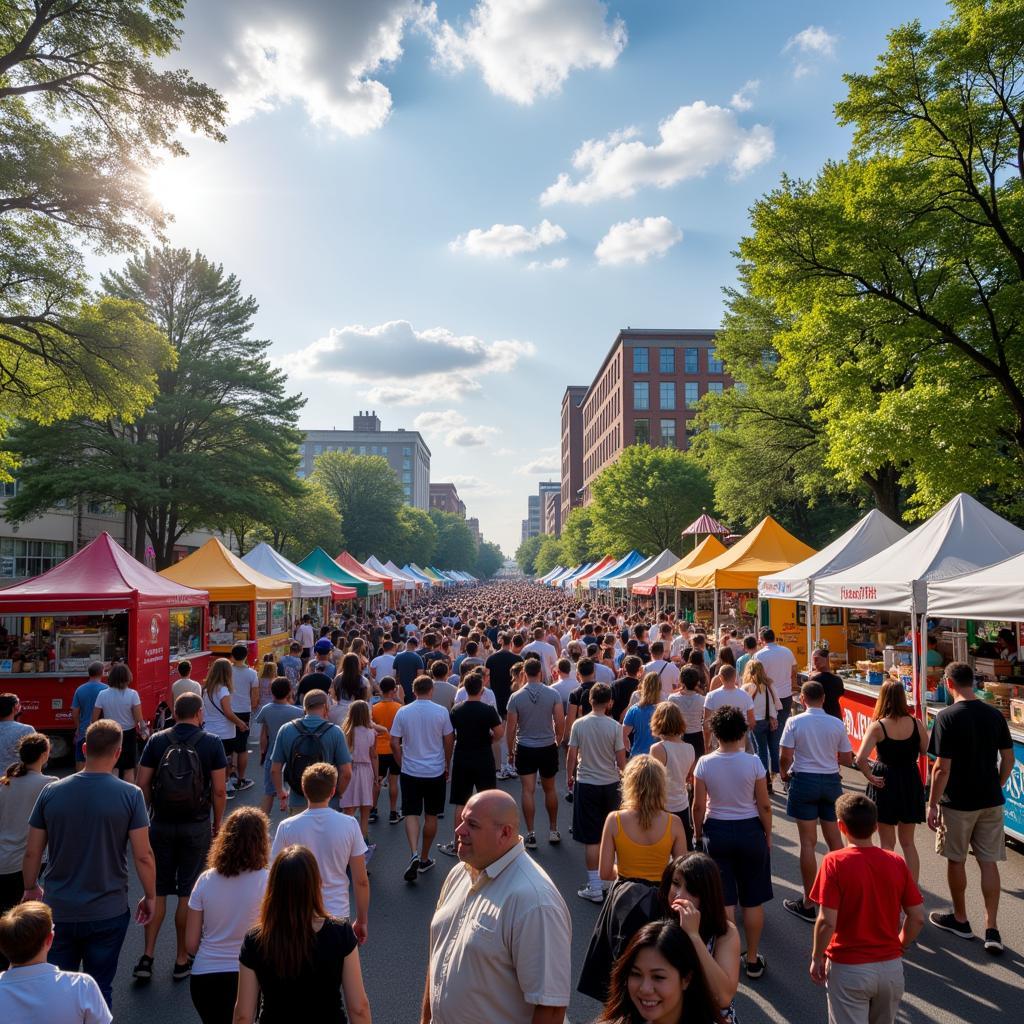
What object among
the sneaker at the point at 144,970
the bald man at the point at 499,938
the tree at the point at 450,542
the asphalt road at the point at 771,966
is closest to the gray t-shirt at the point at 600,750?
the asphalt road at the point at 771,966

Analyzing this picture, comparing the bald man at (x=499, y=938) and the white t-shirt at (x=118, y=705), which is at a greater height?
the bald man at (x=499, y=938)

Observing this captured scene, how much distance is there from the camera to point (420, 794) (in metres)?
6.99

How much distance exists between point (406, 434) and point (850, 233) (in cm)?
15477

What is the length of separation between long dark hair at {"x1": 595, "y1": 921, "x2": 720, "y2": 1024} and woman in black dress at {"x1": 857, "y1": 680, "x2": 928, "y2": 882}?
14.3 ft

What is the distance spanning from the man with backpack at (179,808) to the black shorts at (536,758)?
11.7 ft

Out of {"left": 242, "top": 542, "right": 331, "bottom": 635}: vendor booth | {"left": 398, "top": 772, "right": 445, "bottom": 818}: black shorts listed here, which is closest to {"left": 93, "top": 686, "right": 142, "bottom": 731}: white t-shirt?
{"left": 398, "top": 772, "right": 445, "bottom": 818}: black shorts

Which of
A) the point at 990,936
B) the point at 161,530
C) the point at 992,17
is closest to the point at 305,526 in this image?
the point at 161,530

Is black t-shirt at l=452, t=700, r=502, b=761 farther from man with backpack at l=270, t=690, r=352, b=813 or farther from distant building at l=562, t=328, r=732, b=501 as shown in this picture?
distant building at l=562, t=328, r=732, b=501

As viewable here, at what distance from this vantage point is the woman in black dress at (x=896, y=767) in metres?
6.05

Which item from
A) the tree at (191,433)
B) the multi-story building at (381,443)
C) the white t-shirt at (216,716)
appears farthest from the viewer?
the multi-story building at (381,443)

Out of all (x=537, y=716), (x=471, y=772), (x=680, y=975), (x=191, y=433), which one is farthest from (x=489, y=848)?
(x=191, y=433)

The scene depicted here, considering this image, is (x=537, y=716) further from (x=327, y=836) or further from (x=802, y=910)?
(x=327, y=836)

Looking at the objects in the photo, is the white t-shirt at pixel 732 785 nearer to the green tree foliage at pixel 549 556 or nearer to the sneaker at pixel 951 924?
the sneaker at pixel 951 924

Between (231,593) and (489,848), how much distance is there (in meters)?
15.2
